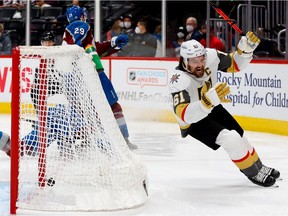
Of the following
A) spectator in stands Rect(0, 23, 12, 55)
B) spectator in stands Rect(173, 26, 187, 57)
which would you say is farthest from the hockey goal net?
spectator in stands Rect(0, 23, 12, 55)

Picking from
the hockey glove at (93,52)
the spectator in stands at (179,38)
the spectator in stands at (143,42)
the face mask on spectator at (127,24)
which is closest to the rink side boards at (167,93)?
the spectator in stands at (143,42)

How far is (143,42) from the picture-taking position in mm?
9320

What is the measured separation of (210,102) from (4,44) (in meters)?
6.58

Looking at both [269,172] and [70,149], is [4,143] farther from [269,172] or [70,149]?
[269,172]

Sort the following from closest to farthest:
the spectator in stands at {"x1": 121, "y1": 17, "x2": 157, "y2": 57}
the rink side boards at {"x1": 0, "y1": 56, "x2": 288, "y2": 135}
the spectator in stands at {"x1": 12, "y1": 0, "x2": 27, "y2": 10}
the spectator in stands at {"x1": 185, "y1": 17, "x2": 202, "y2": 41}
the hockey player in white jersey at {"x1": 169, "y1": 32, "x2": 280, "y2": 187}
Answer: the hockey player in white jersey at {"x1": 169, "y1": 32, "x2": 280, "y2": 187} < the rink side boards at {"x1": 0, "y1": 56, "x2": 288, "y2": 135} < the spectator in stands at {"x1": 185, "y1": 17, "x2": 202, "y2": 41} < the spectator in stands at {"x1": 121, "y1": 17, "x2": 157, "y2": 57} < the spectator in stands at {"x1": 12, "y1": 0, "x2": 27, "y2": 10}

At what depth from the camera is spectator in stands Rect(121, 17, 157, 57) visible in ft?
30.3

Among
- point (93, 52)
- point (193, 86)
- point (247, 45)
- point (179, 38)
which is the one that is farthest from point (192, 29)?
point (193, 86)

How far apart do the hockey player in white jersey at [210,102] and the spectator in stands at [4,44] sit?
19.5ft

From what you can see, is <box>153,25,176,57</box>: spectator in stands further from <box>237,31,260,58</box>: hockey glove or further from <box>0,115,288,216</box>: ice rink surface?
<box>237,31,260,58</box>: hockey glove

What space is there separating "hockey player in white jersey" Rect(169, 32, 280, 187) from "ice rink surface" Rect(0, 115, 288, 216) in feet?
0.49

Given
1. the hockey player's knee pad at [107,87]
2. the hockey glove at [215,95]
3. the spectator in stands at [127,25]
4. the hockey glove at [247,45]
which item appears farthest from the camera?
the spectator in stands at [127,25]

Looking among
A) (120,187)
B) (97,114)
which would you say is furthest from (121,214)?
(97,114)

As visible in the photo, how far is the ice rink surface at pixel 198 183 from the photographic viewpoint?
3693 mm

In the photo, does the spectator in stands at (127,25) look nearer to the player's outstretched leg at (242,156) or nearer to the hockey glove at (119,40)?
the hockey glove at (119,40)
